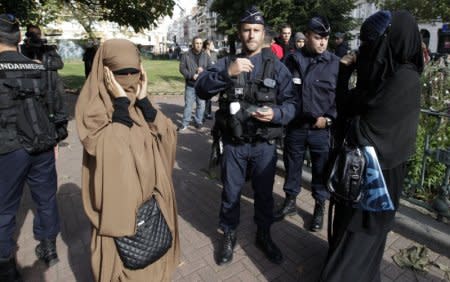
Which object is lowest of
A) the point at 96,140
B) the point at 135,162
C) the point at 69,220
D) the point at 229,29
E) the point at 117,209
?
the point at 69,220

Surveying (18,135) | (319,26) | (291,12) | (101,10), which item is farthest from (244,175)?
(291,12)

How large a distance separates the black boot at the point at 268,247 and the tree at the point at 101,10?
6.37 metres

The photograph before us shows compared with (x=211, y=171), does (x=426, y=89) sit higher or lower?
higher

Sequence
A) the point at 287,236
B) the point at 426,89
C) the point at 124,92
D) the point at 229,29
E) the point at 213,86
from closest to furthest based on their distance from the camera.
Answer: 1. the point at 124,92
2. the point at 213,86
3. the point at 287,236
4. the point at 426,89
5. the point at 229,29

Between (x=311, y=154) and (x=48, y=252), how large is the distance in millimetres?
2892

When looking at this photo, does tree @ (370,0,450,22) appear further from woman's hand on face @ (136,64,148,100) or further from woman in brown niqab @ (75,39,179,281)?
woman in brown niqab @ (75,39,179,281)

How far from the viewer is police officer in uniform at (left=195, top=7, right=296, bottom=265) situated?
8.71ft

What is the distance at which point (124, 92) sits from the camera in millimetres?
1883

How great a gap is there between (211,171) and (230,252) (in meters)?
2.28

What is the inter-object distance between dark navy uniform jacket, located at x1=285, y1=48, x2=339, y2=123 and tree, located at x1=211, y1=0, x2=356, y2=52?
1490 cm

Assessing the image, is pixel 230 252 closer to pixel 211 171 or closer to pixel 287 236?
pixel 287 236

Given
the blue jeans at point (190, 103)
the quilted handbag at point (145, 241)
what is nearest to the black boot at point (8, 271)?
the quilted handbag at point (145, 241)

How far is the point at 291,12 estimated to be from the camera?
22031 millimetres

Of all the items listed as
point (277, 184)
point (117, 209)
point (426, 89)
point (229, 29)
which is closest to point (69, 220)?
point (117, 209)
